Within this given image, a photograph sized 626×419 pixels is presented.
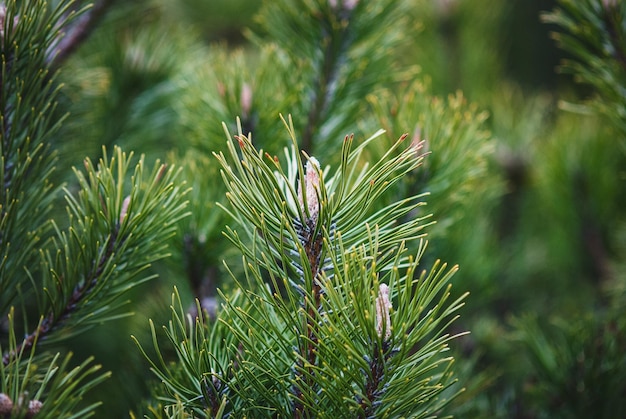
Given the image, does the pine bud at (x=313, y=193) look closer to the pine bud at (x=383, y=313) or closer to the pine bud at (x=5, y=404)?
the pine bud at (x=383, y=313)

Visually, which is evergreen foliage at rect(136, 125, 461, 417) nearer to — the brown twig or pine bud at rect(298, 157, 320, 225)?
pine bud at rect(298, 157, 320, 225)

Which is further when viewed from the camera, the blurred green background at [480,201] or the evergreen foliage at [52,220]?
the blurred green background at [480,201]

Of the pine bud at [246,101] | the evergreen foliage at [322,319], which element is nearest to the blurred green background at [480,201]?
the pine bud at [246,101]

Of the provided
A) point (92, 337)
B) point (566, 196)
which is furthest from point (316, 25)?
point (92, 337)

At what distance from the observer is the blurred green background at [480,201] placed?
59 cm

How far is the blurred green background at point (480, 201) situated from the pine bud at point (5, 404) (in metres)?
0.20

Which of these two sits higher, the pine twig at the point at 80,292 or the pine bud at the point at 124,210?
the pine bud at the point at 124,210

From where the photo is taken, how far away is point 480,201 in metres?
0.74

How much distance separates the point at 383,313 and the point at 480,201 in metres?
0.45

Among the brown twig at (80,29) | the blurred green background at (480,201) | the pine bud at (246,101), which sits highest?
the brown twig at (80,29)

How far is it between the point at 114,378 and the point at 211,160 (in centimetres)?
32

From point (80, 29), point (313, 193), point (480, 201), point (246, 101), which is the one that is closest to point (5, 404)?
point (313, 193)

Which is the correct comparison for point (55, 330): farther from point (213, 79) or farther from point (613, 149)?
point (613, 149)

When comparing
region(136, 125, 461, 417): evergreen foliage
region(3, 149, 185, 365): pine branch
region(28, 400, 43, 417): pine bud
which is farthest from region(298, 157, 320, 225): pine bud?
region(28, 400, 43, 417): pine bud
